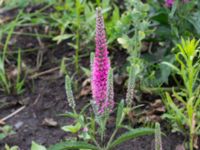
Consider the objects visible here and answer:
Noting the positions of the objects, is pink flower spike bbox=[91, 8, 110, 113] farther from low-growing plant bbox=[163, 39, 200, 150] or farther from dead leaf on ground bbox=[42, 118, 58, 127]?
dead leaf on ground bbox=[42, 118, 58, 127]

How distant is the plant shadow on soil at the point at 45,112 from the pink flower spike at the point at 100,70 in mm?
434

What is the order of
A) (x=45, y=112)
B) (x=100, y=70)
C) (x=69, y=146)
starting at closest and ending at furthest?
1. (x=100, y=70)
2. (x=69, y=146)
3. (x=45, y=112)

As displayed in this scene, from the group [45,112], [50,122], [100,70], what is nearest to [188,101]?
[100,70]

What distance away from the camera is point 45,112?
9.18 feet

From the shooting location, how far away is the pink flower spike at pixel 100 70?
1.94 m

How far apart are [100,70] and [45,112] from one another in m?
0.87

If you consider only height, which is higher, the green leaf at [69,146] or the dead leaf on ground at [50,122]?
the green leaf at [69,146]

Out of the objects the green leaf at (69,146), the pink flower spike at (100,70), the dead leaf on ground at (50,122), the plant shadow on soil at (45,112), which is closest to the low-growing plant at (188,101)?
the plant shadow on soil at (45,112)

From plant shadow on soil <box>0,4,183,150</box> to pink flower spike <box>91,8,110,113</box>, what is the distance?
434 millimetres

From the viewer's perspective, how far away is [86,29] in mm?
3076

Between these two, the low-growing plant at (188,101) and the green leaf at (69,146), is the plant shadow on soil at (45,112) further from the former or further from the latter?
the green leaf at (69,146)

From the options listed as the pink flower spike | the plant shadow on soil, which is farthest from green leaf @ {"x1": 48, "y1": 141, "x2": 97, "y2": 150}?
the plant shadow on soil

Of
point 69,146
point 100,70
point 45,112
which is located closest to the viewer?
point 100,70

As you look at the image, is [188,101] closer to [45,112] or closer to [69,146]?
[69,146]
